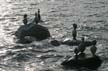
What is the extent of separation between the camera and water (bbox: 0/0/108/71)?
36.5m

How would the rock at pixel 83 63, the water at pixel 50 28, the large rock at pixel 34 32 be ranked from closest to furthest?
the rock at pixel 83 63
the water at pixel 50 28
the large rock at pixel 34 32

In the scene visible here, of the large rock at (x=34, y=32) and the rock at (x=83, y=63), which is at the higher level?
the large rock at (x=34, y=32)

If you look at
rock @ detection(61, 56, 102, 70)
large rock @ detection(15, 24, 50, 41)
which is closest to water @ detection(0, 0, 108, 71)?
rock @ detection(61, 56, 102, 70)

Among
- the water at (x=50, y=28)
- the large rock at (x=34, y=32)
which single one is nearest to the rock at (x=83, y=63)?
the water at (x=50, y=28)

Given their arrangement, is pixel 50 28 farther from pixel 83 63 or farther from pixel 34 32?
pixel 83 63

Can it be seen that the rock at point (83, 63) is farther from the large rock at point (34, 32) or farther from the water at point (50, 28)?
the large rock at point (34, 32)

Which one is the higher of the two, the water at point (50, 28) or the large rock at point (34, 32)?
the large rock at point (34, 32)

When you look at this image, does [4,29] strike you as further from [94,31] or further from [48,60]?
[48,60]

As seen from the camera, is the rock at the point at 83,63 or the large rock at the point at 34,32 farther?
the large rock at the point at 34,32

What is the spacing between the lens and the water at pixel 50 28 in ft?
120

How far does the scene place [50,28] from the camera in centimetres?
5038

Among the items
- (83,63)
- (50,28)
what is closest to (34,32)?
(50,28)

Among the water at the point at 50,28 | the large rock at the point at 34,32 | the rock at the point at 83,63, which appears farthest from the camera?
the large rock at the point at 34,32

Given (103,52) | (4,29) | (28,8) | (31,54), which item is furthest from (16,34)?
(28,8)
